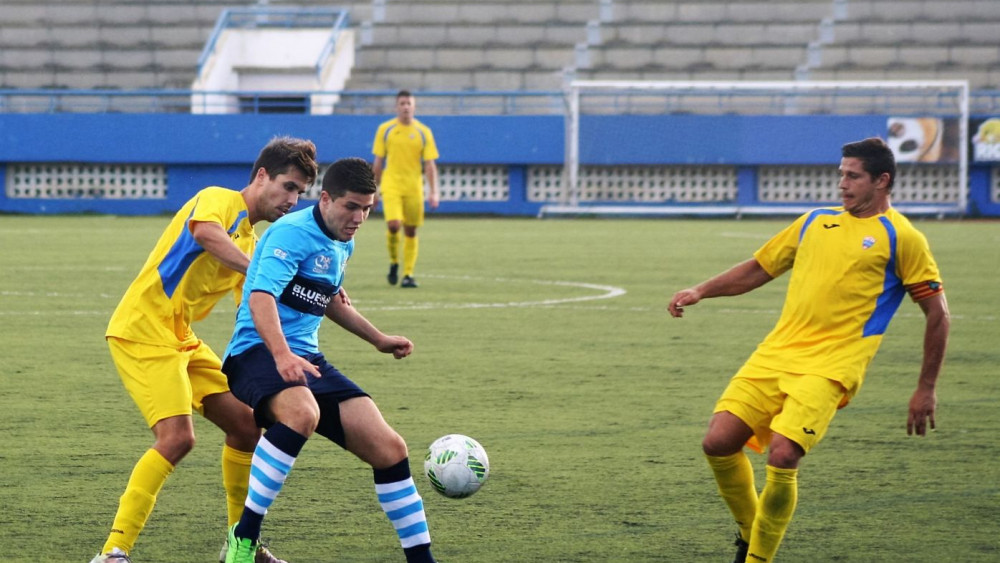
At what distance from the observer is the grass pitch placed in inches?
205

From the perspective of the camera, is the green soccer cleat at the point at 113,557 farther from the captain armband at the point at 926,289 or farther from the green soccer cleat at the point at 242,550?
the captain armband at the point at 926,289

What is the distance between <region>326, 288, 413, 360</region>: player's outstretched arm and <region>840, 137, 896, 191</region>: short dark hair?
169 cm

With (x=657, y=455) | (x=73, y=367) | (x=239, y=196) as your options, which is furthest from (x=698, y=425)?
(x=73, y=367)

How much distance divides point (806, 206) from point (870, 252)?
22.7 m

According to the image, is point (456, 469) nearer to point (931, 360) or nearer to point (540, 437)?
A: point (931, 360)

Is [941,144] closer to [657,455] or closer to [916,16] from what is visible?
[916,16]

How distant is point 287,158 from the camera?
4859 mm

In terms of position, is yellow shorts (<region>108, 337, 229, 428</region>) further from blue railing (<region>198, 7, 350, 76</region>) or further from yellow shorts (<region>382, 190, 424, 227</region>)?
blue railing (<region>198, 7, 350, 76</region>)

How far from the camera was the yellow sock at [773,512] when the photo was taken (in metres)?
4.64

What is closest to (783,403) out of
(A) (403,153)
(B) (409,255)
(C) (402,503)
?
(C) (402,503)

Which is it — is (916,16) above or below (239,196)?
above

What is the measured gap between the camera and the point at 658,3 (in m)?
31.7

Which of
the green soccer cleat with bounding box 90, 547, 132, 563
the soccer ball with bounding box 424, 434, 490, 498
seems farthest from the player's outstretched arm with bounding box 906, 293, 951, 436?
the green soccer cleat with bounding box 90, 547, 132, 563

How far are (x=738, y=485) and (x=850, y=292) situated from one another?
Result: 0.78 metres
